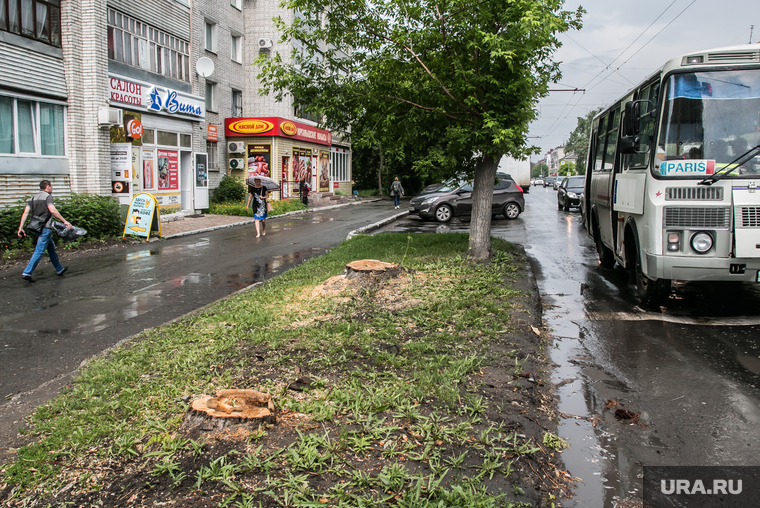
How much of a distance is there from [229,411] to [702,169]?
602 cm

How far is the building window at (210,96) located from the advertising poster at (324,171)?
1031 centimetres

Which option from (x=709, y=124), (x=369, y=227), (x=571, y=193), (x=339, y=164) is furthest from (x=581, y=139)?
(x=709, y=124)

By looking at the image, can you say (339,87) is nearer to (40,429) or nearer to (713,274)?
(713,274)

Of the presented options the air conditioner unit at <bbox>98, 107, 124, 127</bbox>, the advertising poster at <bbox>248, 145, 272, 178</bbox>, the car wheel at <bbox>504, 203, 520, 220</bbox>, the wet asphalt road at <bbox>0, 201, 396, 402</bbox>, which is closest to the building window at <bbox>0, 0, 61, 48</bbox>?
the air conditioner unit at <bbox>98, 107, 124, 127</bbox>

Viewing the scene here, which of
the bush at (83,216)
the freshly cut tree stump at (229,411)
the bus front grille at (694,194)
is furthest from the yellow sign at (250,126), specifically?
the freshly cut tree stump at (229,411)

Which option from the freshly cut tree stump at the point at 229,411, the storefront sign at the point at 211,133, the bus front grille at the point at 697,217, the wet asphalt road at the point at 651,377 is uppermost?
the storefront sign at the point at 211,133

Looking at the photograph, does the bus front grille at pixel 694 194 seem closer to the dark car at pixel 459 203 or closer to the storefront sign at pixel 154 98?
the dark car at pixel 459 203

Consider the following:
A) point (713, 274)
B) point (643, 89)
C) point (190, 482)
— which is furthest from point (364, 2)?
point (190, 482)

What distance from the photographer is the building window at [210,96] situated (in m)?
28.8

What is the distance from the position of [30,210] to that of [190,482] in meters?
9.85

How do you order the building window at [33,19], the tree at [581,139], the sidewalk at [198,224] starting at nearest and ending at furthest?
the building window at [33,19] → the sidewalk at [198,224] → the tree at [581,139]

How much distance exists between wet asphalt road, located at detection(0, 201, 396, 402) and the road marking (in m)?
5.73

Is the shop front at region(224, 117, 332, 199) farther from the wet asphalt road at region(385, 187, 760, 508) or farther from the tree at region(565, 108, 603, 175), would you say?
the tree at region(565, 108, 603, 175)

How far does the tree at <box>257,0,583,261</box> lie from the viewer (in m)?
9.10
